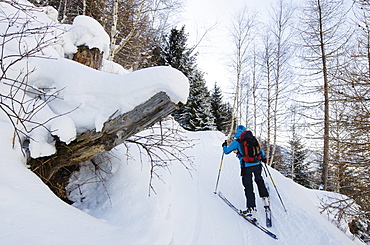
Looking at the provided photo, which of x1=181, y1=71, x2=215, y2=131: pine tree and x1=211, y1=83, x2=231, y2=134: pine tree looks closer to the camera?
x1=181, y1=71, x2=215, y2=131: pine tree

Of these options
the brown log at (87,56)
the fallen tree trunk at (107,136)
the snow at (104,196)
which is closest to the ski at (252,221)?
the snow at (104,196)

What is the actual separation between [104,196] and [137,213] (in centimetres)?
79

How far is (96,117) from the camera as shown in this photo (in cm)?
240

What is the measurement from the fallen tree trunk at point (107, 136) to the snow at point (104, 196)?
0.11m

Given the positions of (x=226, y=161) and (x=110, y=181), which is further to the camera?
(x=226, y=161)

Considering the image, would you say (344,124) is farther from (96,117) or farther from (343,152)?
(96,117)

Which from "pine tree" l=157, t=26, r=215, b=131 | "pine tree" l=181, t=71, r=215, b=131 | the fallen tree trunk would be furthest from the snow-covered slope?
"pine tree" l=157, t=26, r=215, b=131

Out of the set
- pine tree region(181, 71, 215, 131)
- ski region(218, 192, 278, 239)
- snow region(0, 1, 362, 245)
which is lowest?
ski region(218, 192, 278, 239)

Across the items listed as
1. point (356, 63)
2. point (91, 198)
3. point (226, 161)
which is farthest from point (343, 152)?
point (91, 198)

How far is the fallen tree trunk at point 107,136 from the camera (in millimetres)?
2441

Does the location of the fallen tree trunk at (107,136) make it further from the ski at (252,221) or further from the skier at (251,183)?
the ski at (252,221)

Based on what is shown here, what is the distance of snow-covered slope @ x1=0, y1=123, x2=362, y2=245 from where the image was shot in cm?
161

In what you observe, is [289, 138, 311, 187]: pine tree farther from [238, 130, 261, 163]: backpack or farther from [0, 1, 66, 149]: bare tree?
[0, 1, 66, 149]: bare tree

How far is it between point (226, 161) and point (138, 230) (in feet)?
18.9
